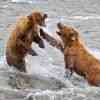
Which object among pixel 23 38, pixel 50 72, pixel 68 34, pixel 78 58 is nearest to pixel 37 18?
pixel 23 38

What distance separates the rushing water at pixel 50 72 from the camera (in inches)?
341

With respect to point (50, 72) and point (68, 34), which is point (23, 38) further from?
point (50, 72)

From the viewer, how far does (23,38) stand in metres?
9.61

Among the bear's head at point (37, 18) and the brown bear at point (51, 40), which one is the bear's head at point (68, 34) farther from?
the bear's head at point (37, 18)

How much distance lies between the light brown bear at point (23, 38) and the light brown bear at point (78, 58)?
1.17 feet

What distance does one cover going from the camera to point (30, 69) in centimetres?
1011

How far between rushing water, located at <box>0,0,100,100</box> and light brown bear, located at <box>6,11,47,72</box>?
275 mm

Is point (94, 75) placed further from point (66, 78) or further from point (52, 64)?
point (52, 64)

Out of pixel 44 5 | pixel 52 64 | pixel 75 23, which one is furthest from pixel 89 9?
pixel 52 64

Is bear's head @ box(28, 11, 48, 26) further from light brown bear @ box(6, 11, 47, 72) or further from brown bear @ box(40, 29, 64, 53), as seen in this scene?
brown bear @ box(40, 29, 64, 53)

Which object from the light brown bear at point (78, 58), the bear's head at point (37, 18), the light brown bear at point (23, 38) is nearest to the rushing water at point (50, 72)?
the light brown bear at point (78, 58)

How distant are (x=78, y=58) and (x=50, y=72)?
1.03 meters

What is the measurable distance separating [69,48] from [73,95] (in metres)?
1.05

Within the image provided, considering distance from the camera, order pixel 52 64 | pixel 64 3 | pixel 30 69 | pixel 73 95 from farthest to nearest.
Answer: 1. pixel 64 3
2. pixel 52 64
3. pixel 30 69
4. pixel 73 95
